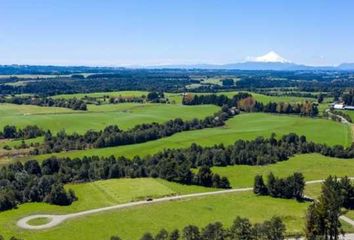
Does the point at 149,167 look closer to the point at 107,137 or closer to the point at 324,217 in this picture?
the point at 107,137

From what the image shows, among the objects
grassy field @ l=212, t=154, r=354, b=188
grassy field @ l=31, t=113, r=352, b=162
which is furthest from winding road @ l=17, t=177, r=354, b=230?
grassy field @ l=31, t=113, r=352, b=162

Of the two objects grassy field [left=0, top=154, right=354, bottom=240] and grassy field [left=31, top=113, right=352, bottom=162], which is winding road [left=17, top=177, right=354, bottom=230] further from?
grassy field [left=31, top=113, right=352, bottom=162]

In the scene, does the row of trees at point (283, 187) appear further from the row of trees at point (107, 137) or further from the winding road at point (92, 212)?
the row of trees at point (107, 137)

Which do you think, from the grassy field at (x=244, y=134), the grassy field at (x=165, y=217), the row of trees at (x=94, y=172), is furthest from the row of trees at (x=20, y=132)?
the grassy field at (x=165, y=217)

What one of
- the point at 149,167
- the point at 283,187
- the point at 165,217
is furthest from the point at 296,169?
the point at 165,217

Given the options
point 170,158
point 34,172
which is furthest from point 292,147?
point 34,172

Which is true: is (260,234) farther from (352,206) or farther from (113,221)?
(352,206)
